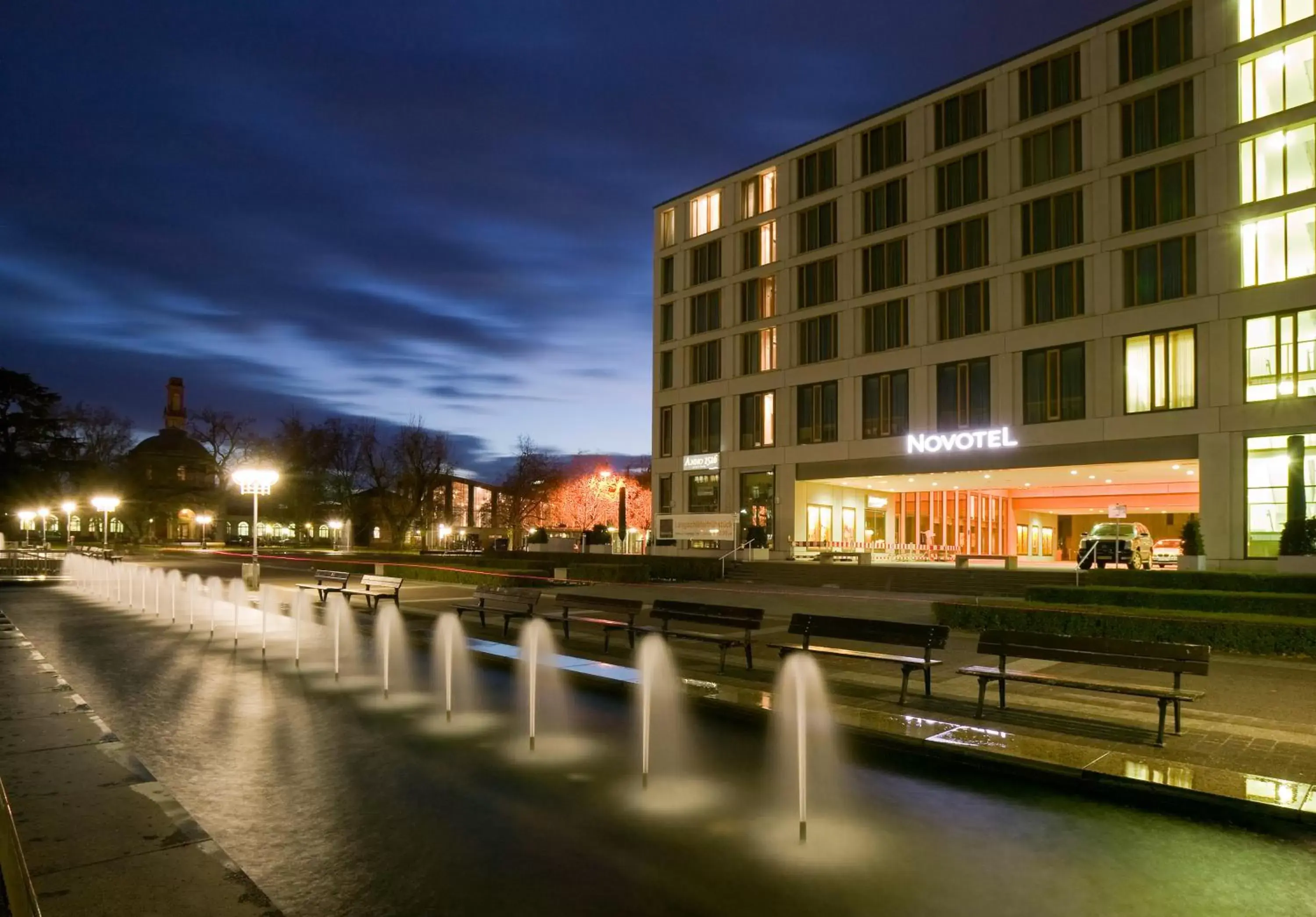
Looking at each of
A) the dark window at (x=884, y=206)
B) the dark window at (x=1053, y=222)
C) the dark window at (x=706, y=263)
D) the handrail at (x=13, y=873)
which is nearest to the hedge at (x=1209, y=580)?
the dark window at (x=1053, y=222)

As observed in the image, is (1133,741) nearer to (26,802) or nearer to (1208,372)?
(26,802)

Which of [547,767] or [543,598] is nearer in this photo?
[547,767]

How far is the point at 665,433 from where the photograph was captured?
55.9 m

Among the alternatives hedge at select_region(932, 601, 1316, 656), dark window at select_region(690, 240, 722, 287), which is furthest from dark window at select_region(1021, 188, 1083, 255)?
hedge at select_region(932, 601, 1316, 656)

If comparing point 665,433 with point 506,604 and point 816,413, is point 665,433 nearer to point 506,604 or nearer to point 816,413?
point 816,413

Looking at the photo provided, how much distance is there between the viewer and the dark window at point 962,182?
4184 cm

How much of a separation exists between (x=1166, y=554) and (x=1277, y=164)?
16.5 meters

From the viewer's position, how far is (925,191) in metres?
43.7

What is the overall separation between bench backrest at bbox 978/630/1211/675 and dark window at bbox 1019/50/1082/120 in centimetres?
3577

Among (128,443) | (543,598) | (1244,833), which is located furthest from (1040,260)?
(128,443)

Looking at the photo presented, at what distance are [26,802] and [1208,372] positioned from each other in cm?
3754

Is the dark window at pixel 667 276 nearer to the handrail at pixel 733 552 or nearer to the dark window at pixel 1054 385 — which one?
the handrail at pixel 733 552

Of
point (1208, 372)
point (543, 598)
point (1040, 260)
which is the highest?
point (1040, 260)

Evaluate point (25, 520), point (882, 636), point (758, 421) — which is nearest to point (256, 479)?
point (882, 636)
